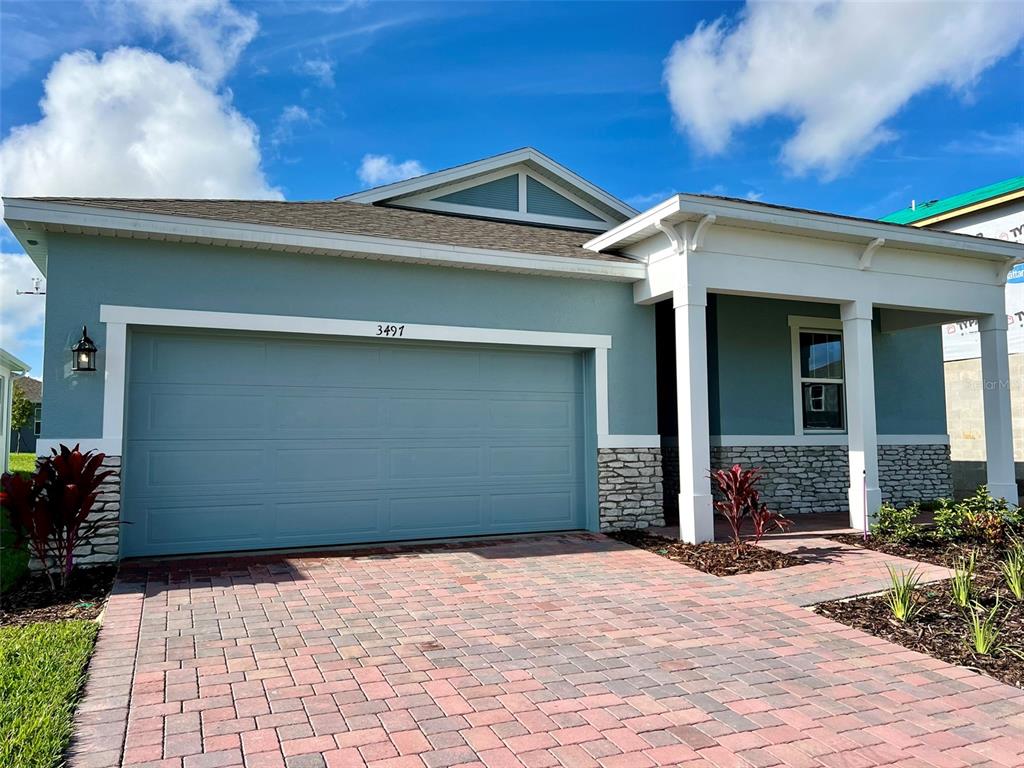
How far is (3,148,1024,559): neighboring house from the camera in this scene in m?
7.41

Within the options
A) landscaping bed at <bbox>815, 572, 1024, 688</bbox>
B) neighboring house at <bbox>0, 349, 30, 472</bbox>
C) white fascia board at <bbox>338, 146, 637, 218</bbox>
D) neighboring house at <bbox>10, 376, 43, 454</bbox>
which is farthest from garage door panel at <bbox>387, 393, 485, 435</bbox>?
neighboring house at <bbox>10, 376, 43, 454</bbox>

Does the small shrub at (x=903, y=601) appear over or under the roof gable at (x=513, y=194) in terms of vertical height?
under

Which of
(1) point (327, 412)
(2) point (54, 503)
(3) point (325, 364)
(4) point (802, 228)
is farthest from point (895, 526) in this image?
(2) point (54, 503)

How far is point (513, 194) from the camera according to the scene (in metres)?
12.4

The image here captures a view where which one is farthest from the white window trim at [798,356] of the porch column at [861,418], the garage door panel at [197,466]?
the garage door panel at [197,466]

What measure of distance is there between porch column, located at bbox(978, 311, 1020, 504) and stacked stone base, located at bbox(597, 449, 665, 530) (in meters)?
5.38

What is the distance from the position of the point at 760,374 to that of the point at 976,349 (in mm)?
9691

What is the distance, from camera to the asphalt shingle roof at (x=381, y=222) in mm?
8117

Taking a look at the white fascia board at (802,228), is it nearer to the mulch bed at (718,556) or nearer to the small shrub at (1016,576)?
the mulch bed at (718,556)

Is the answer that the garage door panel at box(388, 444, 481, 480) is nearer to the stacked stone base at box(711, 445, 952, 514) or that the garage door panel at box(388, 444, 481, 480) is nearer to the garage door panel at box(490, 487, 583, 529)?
the garage door panel at box(490, 487, 583, 529)

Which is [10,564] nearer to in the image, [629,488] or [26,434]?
[629,488]

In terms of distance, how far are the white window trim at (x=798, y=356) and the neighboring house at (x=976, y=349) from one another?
689 cm

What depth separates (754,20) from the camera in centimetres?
1000

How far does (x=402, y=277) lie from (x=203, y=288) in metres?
2.24
